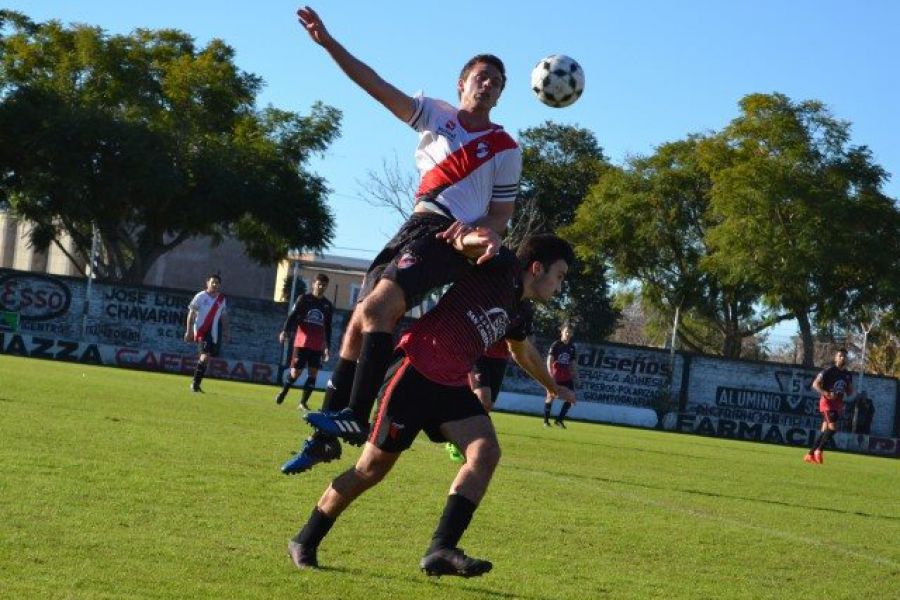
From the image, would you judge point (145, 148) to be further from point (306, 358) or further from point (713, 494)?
point (713, 494)

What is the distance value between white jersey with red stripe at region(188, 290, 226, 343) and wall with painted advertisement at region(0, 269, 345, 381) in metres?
13.3

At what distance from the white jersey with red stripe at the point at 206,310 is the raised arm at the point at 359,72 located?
16.8 metres

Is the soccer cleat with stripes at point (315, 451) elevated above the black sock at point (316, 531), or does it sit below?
above

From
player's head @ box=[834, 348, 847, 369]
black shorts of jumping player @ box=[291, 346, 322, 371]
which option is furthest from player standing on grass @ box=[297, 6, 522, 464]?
player's head @ box=[834, 348, 847, 369]

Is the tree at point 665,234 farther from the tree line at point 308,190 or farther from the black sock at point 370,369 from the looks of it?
the black sock at point 370,369

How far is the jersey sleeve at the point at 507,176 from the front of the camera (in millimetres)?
7676

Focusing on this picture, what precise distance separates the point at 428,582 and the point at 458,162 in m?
2.26

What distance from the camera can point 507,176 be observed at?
772 cm

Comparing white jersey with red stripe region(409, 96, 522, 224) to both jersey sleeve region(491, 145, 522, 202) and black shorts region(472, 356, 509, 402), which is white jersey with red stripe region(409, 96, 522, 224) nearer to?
jersey sleeve region(491, 145, 522, 202)

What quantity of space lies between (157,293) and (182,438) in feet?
86.0

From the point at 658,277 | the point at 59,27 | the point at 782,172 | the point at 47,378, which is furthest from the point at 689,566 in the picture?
the point at 59,27

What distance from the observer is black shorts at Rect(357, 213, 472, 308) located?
6855mm

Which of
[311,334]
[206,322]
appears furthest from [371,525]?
[206,322]

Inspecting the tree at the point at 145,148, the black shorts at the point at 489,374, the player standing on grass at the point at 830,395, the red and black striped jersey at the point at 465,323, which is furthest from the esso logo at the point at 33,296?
the red and black striped jersey at the point at 465,323
